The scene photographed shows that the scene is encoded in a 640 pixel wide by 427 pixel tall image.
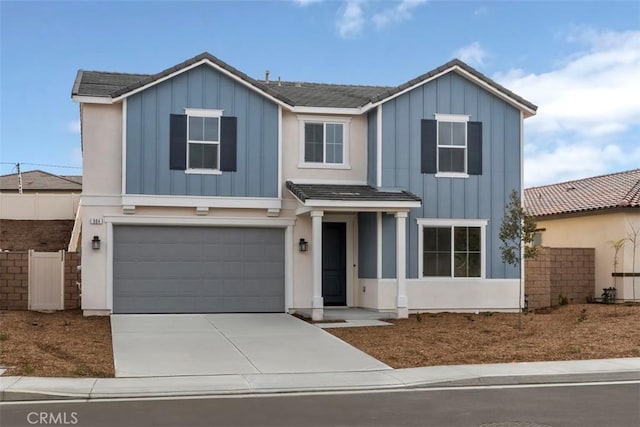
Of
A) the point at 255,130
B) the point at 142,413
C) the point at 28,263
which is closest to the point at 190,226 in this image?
the point at 255,130

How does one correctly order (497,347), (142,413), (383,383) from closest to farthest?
(142,413)
(383,383)
(497,347)

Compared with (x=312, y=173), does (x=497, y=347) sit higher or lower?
lower

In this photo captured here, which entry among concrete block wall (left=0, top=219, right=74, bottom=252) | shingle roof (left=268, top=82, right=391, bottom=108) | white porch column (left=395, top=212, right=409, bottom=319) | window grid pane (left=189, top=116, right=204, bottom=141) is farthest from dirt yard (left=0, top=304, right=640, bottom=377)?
concrete block wall (left=0, top=219, right=74, bottom=252)

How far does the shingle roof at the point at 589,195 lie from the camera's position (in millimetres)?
24547

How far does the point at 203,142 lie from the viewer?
20.0 m

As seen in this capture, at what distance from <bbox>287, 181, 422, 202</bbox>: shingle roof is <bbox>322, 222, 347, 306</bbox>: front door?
4.76 feet

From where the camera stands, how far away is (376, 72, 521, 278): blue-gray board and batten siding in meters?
20.5

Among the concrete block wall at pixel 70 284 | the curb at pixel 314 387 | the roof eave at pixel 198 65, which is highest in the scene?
the roof eave at pixel 198 65

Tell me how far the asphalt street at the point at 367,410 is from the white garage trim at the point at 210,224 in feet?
31.7

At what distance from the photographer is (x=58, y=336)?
50.9ft

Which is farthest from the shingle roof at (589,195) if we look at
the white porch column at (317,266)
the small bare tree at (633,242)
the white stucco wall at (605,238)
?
the white porch column at (317,266)

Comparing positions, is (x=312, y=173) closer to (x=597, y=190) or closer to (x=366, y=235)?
(x=366, y=235)

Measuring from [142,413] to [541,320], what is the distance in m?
12.0

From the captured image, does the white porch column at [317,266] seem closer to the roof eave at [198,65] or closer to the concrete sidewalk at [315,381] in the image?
the roof eave at [198,65]
